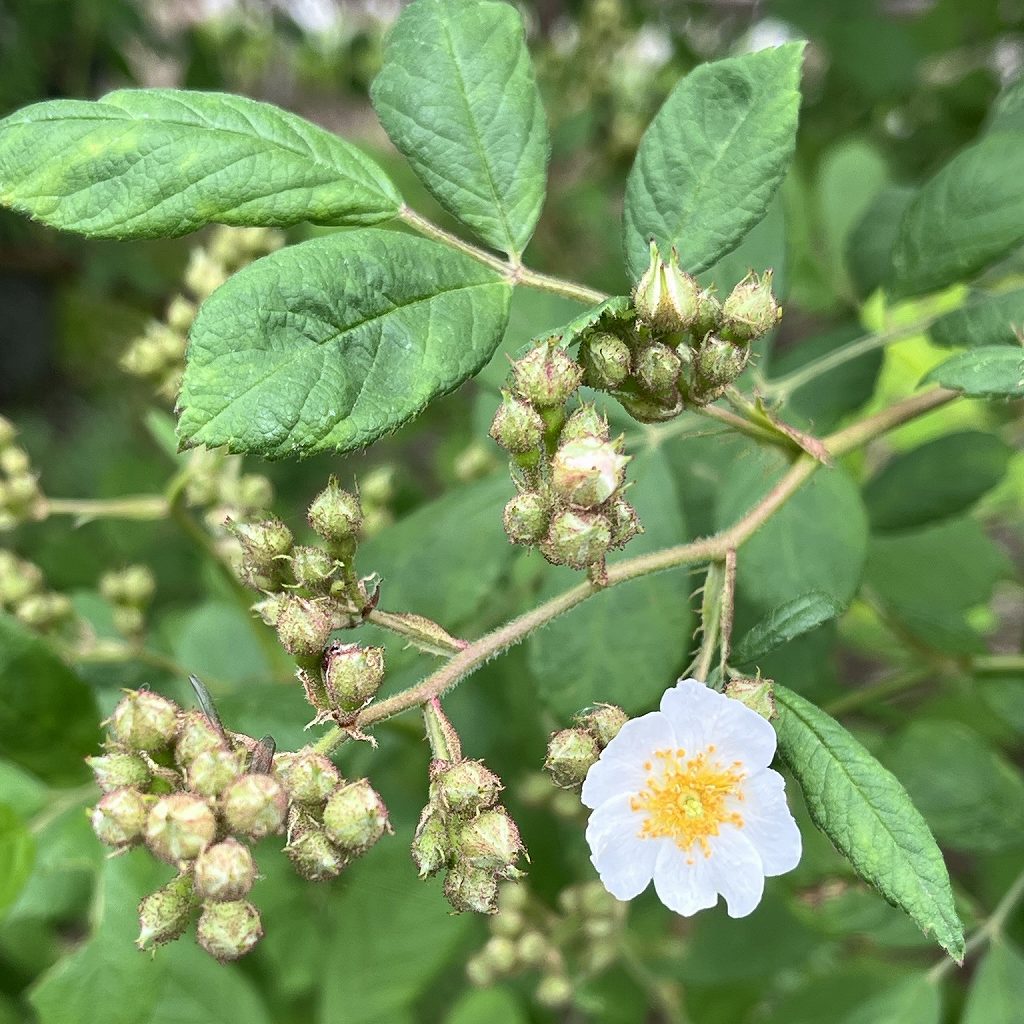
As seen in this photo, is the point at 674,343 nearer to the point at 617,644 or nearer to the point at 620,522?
the point at 620,522

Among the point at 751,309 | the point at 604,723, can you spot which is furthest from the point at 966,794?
the point at 751,309

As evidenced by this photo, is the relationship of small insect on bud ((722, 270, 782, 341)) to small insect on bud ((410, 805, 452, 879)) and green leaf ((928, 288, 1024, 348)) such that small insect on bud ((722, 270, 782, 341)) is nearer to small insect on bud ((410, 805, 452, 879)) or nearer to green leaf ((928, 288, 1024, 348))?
green leaf ((928, 288, 1024, 348))

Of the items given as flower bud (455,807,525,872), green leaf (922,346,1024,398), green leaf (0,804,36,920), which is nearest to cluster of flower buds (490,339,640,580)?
flower bud (455,807,525,872)

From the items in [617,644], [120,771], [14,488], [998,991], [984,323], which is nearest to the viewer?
[120,771]

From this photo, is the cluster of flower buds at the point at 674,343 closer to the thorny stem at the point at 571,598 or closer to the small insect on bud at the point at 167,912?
the thorny stem at the point at 571,598

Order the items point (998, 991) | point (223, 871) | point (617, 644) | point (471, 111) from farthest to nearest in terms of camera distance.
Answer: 1. point (998, 991)
2. point (617, 644)
3. point (471, 111)
4. point (223, 871)

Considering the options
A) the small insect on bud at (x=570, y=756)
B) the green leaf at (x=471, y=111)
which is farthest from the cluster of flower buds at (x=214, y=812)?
the green leaf at (x=471, y=111)
